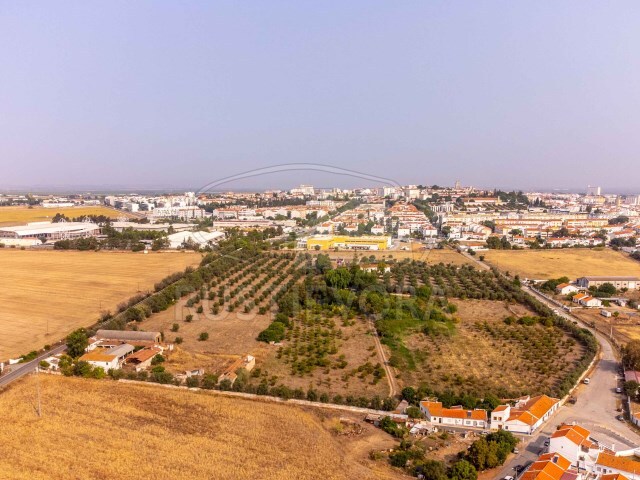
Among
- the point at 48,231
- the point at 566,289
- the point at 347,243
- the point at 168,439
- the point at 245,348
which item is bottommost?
the point at 168,439

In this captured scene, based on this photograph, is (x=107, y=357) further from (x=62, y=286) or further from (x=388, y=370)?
(x=62, y=286)

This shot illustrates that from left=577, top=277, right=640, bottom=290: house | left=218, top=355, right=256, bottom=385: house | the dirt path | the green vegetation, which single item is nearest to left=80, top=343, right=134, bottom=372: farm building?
left=218, top=355, right=256, bottom=385: house

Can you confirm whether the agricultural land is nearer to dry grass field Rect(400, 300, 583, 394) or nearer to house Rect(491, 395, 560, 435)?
dry grass field Rect(400, 300, 583, 394)

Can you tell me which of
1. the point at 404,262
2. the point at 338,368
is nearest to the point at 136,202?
the point at 404,262

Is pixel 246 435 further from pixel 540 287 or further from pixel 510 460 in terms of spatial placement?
pixel 540 287

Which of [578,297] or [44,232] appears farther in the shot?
[44,232]

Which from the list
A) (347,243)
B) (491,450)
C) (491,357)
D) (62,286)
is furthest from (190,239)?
(491,450)

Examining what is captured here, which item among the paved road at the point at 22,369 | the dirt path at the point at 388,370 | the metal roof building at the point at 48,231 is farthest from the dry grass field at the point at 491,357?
the metal roof building at the point at 48,231
